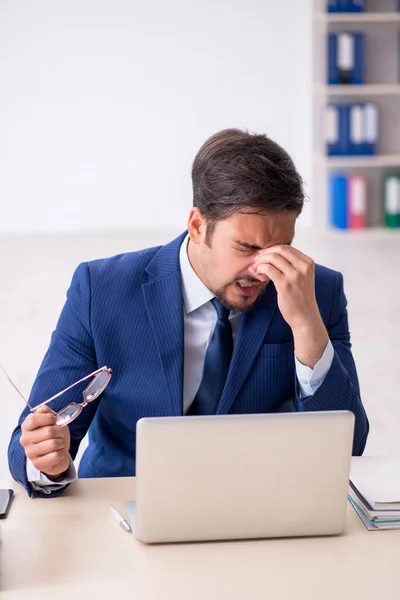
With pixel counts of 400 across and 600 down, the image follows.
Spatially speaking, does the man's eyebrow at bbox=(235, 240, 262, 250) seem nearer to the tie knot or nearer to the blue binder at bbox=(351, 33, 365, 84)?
the tie knot

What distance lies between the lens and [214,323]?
188 cm

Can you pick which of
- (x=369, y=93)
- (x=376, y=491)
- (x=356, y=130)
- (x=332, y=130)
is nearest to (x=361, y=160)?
(x=356, y=130)

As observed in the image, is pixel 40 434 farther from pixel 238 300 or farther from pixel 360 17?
pixel 360 17

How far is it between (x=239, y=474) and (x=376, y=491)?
0.32 metres

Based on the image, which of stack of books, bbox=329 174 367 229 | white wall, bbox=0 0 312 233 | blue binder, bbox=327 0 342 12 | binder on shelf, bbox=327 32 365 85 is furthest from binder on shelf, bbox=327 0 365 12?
stack of books, bbox=329 174 367 229

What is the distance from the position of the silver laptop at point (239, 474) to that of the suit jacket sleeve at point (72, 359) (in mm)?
423

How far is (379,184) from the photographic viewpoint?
8250 mm

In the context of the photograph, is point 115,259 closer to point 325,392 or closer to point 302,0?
point 325,392

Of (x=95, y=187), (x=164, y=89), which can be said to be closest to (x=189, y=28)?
(x=164, y=89)

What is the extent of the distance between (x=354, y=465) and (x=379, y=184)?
6865 mm

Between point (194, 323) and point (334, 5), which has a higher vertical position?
point (334, 5)

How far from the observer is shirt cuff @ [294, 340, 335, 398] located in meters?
1.72

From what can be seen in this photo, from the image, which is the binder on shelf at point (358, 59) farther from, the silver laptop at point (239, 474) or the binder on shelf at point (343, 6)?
the silver laptop at point (239, 474)

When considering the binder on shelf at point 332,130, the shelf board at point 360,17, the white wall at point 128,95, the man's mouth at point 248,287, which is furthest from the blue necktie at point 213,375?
the white wall at point 128,95
